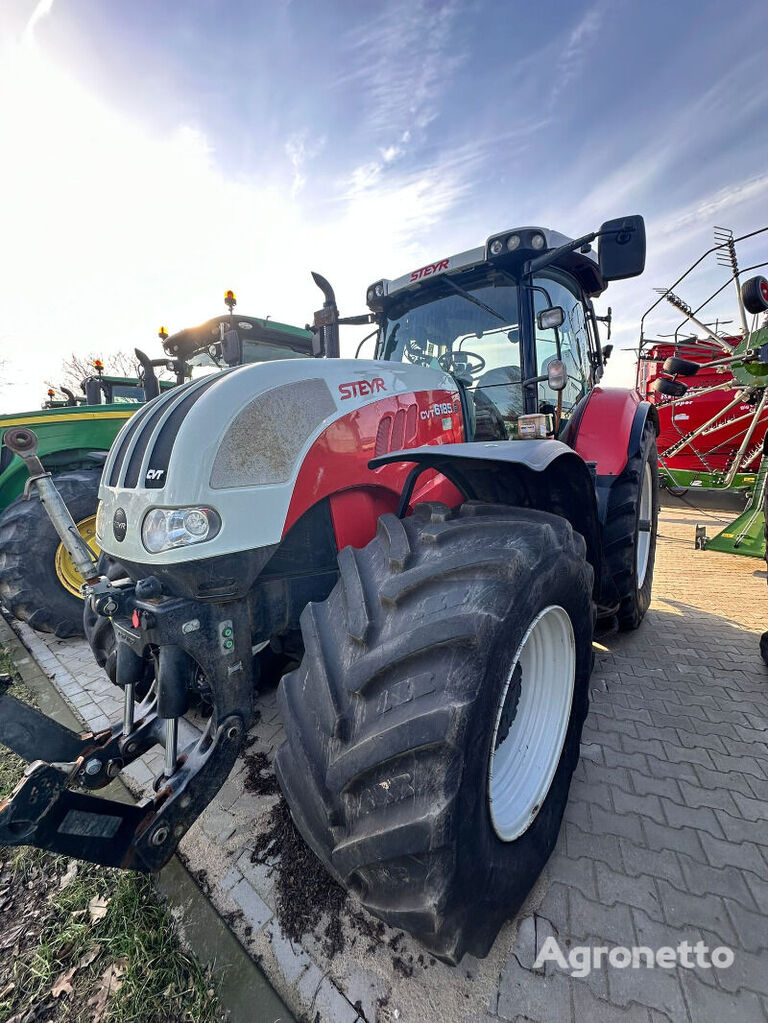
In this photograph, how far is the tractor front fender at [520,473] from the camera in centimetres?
140

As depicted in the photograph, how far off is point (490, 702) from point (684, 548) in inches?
238

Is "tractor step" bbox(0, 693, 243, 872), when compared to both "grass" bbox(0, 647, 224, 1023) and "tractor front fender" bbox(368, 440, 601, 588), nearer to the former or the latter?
"grass" bbox(0, 647, 224, 1023)

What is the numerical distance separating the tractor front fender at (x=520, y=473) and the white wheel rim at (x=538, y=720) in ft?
1.60

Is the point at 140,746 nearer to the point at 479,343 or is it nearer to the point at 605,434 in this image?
the point at 479,343

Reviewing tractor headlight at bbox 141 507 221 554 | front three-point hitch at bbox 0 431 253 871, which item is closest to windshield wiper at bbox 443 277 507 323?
tractor headlight at bbox 141 507 221 554

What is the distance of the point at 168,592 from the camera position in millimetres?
1358

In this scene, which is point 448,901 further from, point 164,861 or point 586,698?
point 586,698

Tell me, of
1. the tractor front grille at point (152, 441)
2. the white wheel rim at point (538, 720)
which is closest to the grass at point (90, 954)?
the white wheel rim at point (538, 720)

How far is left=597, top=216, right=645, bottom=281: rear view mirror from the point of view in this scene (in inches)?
83.1

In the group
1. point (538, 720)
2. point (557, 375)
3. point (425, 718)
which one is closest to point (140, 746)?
point (425, 718)

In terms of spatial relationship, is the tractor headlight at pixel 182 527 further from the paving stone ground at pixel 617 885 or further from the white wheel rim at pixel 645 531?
the white wheel rim at pixel 645 531

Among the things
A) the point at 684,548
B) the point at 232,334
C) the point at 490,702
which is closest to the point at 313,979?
the point at 490,702

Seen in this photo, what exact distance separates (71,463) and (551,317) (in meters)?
4.05

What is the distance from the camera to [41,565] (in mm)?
3361
